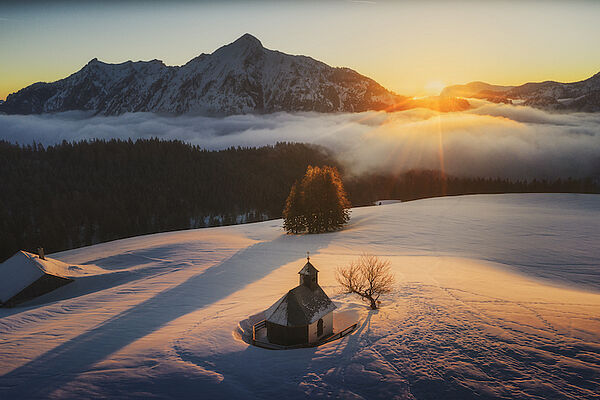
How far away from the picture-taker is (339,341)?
67.9 ft

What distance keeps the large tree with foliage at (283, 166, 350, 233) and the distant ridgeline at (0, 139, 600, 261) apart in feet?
265

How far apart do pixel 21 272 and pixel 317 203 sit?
43251mm

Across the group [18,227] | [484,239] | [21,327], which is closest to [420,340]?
[21,327]

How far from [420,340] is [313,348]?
6320 millimetres

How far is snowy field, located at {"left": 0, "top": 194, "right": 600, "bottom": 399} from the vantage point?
15.6m

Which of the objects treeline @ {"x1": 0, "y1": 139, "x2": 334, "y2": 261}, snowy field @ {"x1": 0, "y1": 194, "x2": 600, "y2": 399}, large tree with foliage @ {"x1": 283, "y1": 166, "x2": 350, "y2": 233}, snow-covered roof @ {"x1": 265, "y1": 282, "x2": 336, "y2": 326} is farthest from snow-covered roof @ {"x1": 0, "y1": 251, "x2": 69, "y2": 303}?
treeline @ {"x1": 0, "y1": 139, "x2": 334, "y2": 261}

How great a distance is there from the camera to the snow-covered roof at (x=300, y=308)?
21094 mm

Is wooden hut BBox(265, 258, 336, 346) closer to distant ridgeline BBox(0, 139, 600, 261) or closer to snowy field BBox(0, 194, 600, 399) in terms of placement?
snowy field BBox(0, 194, 600, 399)

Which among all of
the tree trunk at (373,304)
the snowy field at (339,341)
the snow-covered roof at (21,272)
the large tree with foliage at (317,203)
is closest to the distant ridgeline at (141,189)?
the snow-covered roof at (21,272)

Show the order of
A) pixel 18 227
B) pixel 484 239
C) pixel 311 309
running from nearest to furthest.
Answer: pixel 311 309
pixel 484 239
pixel 18 227

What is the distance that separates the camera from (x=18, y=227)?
343 ft

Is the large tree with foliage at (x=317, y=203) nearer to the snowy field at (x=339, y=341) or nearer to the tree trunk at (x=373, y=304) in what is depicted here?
the snowy field at (x=339, y=341)

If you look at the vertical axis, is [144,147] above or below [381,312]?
above

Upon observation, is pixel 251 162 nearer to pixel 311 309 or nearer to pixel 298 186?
pixel 298 186
